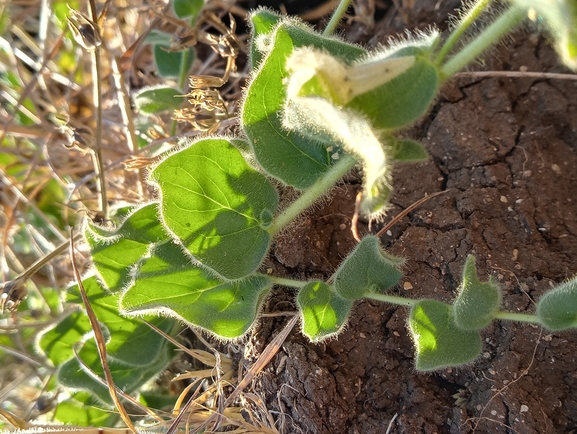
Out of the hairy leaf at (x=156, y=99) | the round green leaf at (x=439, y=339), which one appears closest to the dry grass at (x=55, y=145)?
the hairy leaf at (x=156, y=99)

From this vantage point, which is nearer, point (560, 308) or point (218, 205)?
point (560, 308)

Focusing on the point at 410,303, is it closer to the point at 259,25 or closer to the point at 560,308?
the point at 560,308

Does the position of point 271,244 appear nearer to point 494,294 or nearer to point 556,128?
point 494,294

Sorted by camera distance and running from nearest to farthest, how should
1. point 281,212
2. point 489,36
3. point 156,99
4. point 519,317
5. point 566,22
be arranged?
point 566,22 < point 489,36 < point 519,317 < point 281,212 < point 156,99

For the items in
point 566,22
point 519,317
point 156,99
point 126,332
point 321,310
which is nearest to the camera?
point 566,22

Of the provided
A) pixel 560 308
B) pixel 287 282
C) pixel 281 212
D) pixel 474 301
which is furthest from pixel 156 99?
pixel 560 308

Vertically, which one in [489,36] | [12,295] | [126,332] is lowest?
[126,332]

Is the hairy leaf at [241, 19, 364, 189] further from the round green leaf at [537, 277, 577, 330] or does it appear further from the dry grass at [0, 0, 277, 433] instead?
the round green leaf at [537, 277, 577, 330]
